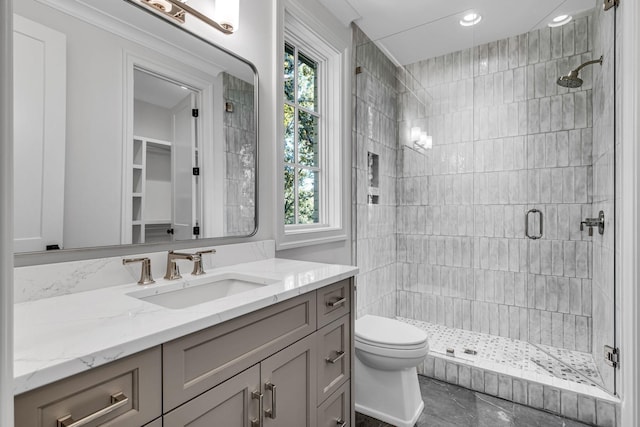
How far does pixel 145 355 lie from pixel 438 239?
2.64 metres

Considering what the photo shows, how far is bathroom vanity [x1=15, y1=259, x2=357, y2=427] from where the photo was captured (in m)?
0.56

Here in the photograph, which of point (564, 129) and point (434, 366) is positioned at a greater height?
point (564, 129)

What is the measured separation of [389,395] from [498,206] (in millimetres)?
1730

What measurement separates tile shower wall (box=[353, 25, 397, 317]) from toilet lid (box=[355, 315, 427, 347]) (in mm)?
419

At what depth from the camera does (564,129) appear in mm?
2445

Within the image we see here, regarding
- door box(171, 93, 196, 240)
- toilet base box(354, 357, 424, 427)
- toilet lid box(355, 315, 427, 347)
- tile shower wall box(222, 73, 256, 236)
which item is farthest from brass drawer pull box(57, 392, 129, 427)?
toilet base box(354, 357, 424, 427)

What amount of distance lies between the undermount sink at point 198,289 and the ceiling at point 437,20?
190 centimetres

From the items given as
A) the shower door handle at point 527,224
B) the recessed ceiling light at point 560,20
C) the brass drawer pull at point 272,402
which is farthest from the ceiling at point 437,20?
the brass drawer pull at point 272,402

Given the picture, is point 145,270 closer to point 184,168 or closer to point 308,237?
point 184,168

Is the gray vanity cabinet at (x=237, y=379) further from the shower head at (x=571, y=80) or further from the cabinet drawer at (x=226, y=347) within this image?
the shower head at (x=571, y=80)

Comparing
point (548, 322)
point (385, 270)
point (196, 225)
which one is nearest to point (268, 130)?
point (196, 225)

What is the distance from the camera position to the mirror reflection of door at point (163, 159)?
3.79ft

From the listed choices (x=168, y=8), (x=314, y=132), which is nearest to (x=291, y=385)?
(x=168, y=8)

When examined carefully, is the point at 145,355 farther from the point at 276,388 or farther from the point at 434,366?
the point at 434,366
